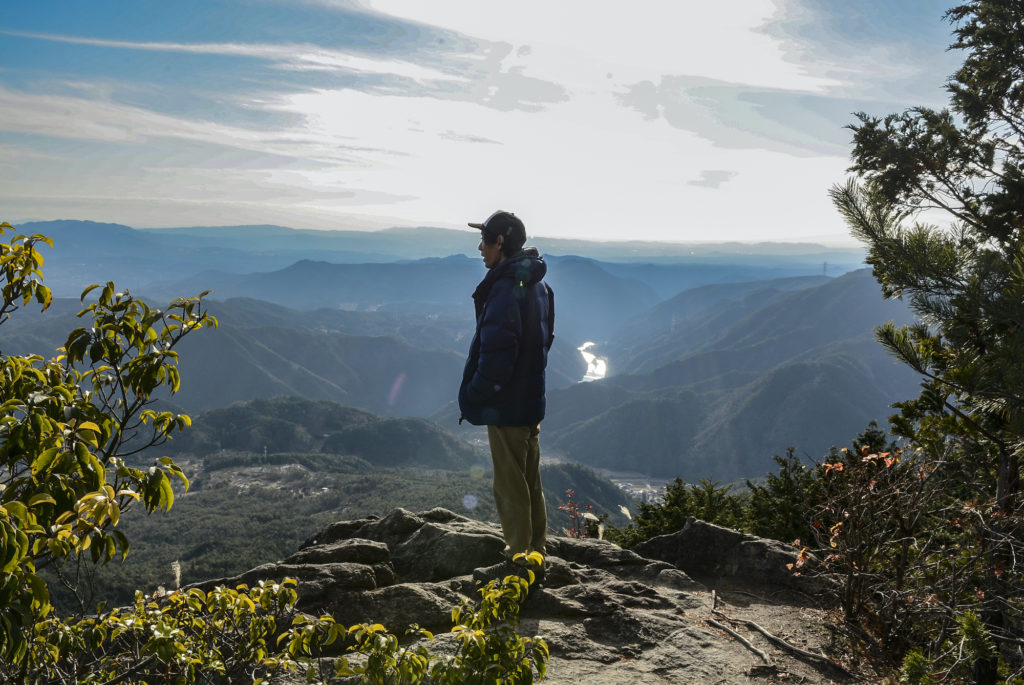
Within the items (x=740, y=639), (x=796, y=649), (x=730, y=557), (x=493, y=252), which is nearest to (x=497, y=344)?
(x=493, y=252)

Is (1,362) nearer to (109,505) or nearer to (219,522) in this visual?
(109,505)

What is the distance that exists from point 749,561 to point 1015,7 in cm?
715

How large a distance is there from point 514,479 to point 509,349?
1256 millimetres

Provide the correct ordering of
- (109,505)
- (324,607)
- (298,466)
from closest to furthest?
1. (109,505)
2. (324,607)
3. (298,466)

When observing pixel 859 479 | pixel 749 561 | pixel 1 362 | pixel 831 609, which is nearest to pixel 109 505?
pixel 1 362

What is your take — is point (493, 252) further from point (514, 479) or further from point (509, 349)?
A: point (514, 479)

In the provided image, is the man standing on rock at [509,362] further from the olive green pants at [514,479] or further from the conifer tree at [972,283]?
the conifer tree at [972,283]

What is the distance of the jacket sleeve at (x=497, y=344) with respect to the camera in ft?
16.5

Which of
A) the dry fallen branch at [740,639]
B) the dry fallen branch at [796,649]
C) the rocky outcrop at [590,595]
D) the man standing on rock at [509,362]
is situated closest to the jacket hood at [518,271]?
the man standing on rock at [509,362]

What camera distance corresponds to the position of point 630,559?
311 inches

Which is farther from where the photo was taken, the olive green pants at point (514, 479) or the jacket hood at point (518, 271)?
the olive green pants at point (514, 479)

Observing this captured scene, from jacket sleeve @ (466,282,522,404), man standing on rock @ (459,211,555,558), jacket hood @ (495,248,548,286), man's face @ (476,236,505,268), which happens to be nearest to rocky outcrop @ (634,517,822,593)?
man standing on rock @ (459,211,555,558)

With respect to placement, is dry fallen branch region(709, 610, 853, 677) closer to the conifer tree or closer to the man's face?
the conifer tree

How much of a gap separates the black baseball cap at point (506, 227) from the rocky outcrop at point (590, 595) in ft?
10.0
